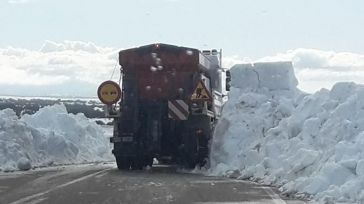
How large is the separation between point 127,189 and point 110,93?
678 centimetres

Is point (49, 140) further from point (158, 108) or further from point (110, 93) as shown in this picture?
point (158, 108)

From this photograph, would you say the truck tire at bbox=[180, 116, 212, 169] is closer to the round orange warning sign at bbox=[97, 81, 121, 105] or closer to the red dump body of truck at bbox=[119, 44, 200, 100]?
the red dump body of truck at bbox=[119, 44, 200, 100]

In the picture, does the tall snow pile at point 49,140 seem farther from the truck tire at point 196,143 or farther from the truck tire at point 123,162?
the truck tire at point 196,143

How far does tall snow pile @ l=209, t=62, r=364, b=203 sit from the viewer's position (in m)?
14.0

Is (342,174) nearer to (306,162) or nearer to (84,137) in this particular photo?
(306,162)

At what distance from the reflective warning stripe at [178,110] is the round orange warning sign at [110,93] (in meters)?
1.61

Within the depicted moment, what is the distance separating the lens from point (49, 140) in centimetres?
2695

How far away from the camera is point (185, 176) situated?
1914 cm

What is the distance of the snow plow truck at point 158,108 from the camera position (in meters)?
21.0

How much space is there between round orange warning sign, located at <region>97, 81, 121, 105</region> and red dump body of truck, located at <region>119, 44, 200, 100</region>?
2.05 feet

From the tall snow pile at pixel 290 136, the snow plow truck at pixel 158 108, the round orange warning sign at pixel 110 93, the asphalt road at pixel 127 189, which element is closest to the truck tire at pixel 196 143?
the snow plow truck at pixel 158 108

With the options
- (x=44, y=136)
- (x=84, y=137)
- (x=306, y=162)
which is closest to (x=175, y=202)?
(x=306, y=162)

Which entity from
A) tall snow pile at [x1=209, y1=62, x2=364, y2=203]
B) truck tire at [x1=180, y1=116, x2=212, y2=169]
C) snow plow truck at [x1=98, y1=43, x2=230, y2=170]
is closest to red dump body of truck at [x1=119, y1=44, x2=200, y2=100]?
snow plow truck at [x1=98, y1=43, x2=230, y2=170]

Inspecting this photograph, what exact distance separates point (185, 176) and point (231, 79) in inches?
272
